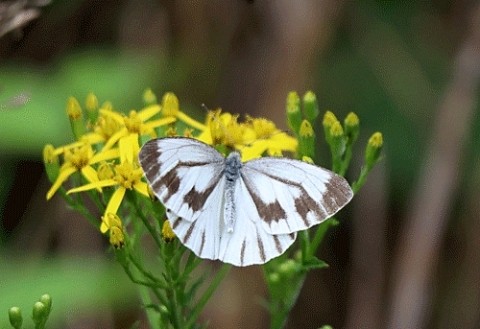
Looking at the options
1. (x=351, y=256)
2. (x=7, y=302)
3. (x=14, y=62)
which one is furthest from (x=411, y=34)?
(x=7, y=302)

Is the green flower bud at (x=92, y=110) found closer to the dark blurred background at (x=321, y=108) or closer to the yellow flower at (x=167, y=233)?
the yellow flower at (x=167, y=233)

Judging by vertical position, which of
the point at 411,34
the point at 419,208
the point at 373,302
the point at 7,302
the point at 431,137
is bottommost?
the point at 373,302

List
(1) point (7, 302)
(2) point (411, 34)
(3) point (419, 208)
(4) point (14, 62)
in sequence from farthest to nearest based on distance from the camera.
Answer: (2) point (411, 34), (4) point (14, 62), (3) point (419, 208), (1) point (7, 302)

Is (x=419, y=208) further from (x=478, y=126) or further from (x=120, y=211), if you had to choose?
(x=120, y=211)

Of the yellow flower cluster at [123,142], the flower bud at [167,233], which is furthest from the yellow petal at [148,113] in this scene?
the flower bud at [167,233]

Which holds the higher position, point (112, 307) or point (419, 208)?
point (419, 208)

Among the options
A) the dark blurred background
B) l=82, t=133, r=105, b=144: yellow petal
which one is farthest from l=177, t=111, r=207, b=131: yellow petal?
the dark blurred background

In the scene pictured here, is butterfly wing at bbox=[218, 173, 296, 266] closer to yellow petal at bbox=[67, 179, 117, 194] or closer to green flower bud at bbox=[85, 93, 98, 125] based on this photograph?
yellow petal at bbox=[67, 179, 117, 194]
